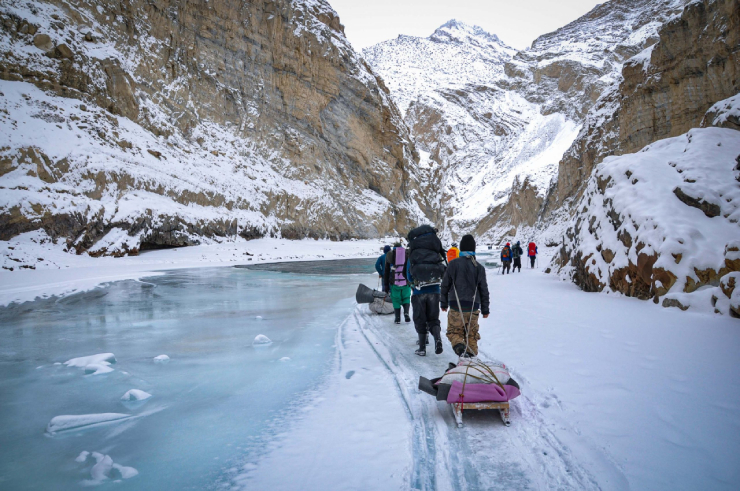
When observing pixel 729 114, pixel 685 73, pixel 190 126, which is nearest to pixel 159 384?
pixel 729 114

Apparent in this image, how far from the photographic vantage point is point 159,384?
4.18 m

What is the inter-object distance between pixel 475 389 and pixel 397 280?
3.75 m

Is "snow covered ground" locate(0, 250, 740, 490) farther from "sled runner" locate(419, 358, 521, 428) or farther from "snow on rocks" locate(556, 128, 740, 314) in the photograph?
"snow on rocks" locate(556, 128, 740, 314)

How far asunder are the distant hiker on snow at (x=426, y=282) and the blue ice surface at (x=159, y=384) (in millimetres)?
1372

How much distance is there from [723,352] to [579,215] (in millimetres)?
8586

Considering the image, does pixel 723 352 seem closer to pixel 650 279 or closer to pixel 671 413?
pixel 671 413

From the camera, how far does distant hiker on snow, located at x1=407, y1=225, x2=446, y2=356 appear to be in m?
5.26

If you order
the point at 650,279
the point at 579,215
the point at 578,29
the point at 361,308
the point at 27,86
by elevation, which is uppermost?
the point at 578,29

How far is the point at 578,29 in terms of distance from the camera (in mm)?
149375

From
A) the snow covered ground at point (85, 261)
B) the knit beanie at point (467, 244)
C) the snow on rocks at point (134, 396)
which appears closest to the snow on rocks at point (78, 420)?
the snow on rocks at point (134, 396)

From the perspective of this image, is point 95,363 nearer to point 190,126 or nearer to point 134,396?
point 134,396

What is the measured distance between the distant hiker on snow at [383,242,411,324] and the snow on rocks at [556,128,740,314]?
15.6 feet

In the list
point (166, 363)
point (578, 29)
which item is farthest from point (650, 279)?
point (578, 29)

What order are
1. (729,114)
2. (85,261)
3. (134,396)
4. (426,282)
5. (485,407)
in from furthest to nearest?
(85,261), (729,114), (426,282), (134,396), (485,407)
